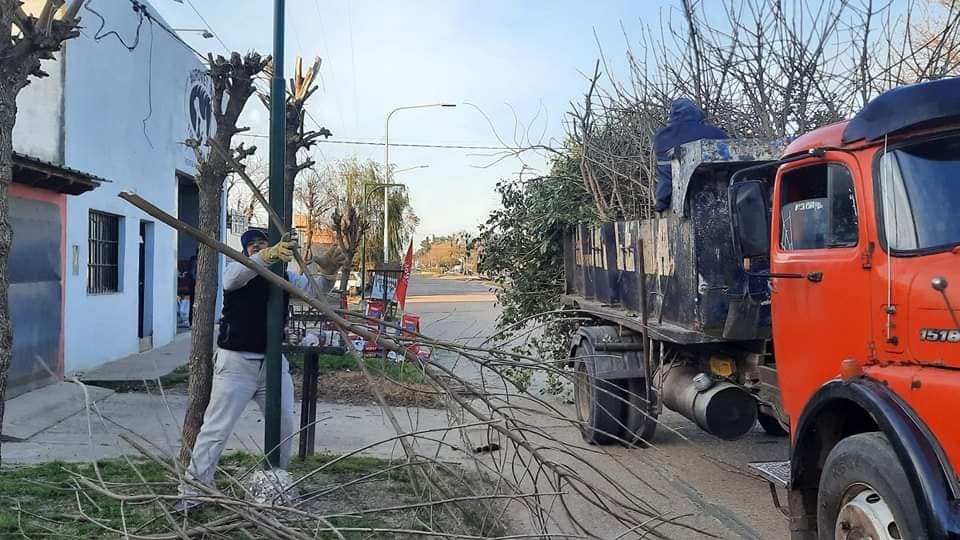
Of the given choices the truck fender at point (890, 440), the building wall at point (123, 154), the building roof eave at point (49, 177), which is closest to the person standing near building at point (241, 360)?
the truck fender at point (890, 440)

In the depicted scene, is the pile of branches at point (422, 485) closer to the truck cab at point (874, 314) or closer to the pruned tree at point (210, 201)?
the truck cab at point (874, 314)

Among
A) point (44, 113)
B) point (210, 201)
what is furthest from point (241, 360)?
point (44, 113)

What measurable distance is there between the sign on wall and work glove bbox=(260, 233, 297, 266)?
11.9 meters

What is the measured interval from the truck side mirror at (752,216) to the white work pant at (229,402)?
9.92 ft

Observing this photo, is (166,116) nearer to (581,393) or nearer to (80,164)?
(80,164)

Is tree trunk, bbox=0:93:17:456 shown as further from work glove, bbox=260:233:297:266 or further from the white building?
the white building

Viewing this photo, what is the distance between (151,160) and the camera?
46.6ft

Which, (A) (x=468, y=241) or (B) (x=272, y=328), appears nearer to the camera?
(B) (x=272, y=328)

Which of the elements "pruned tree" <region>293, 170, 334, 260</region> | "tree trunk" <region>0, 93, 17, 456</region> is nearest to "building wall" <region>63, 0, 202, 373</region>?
"tree trunk" <region>0, 93, 17, 456</region>

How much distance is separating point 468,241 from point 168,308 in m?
6.99

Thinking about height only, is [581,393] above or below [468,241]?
below

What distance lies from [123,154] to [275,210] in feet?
29.8

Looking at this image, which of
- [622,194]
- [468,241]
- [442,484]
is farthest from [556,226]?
[442,484]

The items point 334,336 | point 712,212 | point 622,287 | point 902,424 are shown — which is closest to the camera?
point 902,424
